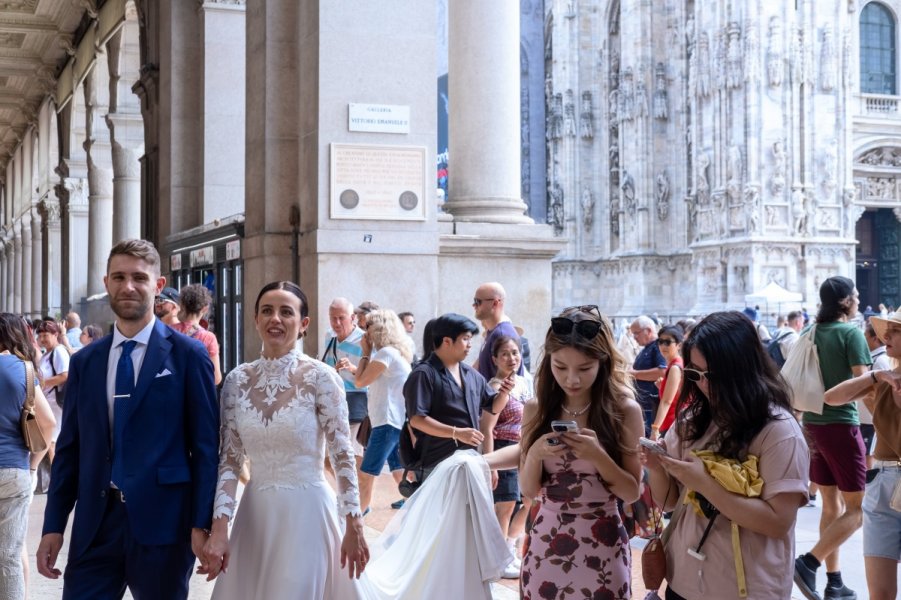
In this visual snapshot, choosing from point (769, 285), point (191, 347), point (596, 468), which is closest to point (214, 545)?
point (191, 347)

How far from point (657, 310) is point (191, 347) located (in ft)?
123

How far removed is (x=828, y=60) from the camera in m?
35.6

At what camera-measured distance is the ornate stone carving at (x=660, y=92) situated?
40.2 metres

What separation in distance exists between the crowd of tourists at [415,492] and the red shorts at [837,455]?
153 cm

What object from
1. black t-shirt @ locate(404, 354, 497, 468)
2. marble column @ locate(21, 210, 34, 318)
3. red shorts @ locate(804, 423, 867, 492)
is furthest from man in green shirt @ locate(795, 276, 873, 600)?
marble column @ locate(21, 210, 34, 318)

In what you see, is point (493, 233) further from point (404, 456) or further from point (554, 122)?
point (554, 122)

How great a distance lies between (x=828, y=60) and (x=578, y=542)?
112 ft

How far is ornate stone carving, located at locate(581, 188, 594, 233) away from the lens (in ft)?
144

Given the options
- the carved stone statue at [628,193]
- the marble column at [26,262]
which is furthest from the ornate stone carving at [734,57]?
the marble column at [26,262]

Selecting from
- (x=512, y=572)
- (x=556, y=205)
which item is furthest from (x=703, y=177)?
(x=512, y=572)

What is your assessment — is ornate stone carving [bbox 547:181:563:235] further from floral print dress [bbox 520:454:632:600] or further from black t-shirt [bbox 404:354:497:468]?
floral print dress [bbox 520:454:632:600]

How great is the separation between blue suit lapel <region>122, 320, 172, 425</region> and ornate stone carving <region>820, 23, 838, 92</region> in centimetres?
3438

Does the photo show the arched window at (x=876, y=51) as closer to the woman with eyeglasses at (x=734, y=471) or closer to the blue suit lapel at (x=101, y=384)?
the woman with eyeglasses at (x=734, y=471)

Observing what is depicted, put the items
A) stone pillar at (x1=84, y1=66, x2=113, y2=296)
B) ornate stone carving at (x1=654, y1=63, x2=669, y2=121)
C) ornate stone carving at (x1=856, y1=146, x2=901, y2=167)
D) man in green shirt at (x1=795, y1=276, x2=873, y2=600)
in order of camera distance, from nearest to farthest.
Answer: man in green shirt at (x1=795, y1=276, x2=873, y2=600), stone pillar at (x1=84, y1=66, x2=113, y2=296), ornate stone carving at (x1=856, y1=146, x2=901, y2=167), ornate stone carving at (x1=654, y1=63, x2=669, y2=121)
